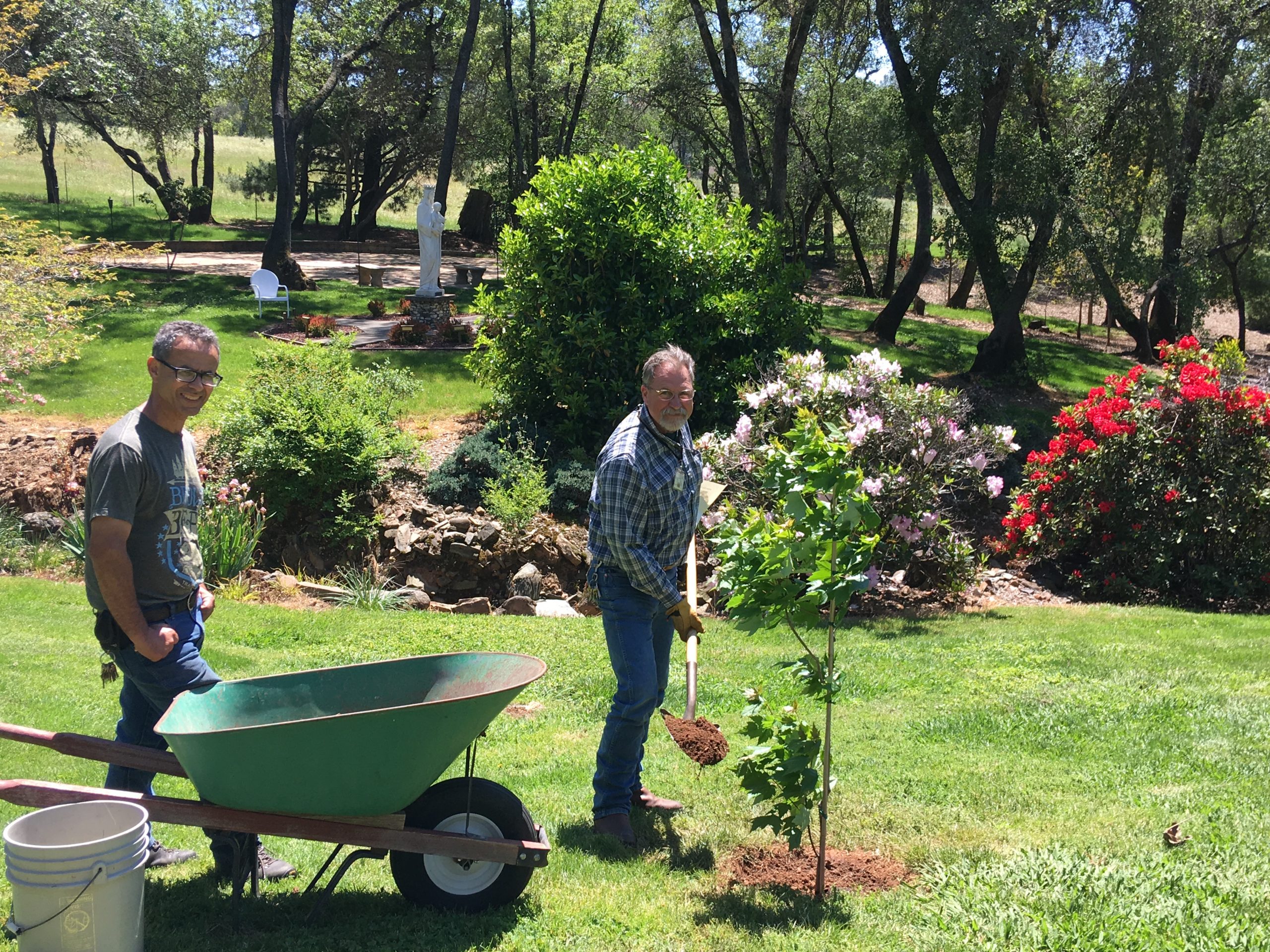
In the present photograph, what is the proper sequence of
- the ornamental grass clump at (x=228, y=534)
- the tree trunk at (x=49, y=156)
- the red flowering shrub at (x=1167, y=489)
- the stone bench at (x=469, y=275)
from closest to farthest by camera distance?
the ornamental grass clump at (x=228, y=534), the red flowering shrub at (x=1167, y=489), the stone bench at (x=469, y=275), the tree trunk at (x=49, y=156)

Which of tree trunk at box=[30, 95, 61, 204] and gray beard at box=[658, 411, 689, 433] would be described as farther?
tree trunk at box=[30, 95, 61, 204]

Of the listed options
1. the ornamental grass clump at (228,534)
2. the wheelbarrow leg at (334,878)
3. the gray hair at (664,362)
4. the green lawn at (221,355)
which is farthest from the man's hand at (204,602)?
the green lawn at (221,355)

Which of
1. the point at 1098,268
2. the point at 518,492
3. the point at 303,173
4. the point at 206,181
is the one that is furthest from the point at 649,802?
the point at 206,181

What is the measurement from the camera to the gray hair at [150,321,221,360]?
139 inches

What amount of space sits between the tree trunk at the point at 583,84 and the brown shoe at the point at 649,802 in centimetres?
2593

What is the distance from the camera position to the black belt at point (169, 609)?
361 cm

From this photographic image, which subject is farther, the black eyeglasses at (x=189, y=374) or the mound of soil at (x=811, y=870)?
the mound of soil at (x=811, y=870)

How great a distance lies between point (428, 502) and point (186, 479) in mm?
7201

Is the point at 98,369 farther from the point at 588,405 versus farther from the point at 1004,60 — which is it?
the point at 1004,60

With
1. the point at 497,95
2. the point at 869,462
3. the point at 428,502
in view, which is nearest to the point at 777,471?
the point at 869,462

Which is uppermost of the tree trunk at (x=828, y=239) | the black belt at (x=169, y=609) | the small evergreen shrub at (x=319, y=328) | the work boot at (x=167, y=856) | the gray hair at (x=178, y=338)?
the tree trunk at (x=828, y=239)

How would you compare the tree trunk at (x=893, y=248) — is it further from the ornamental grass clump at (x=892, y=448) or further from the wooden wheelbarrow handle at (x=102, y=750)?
the wooden wheelbarrow handle at (x=102, y=750)

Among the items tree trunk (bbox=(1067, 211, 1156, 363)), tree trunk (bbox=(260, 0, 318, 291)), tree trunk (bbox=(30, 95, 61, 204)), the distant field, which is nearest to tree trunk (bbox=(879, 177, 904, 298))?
tree trunk (bbox=(1067, 211, 1156, 363))

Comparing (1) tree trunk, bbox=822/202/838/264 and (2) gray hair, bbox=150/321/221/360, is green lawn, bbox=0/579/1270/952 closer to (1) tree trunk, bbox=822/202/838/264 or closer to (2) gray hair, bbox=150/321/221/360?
(2) gray hair, bbox=150/321/221/360
